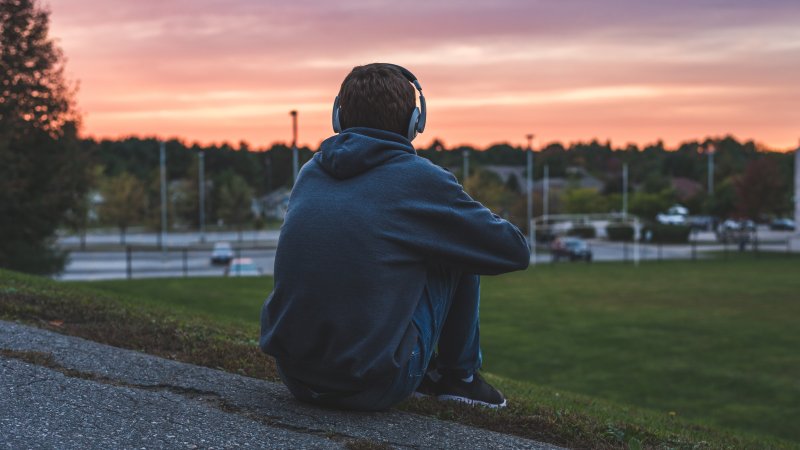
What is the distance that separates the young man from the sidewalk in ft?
0.85

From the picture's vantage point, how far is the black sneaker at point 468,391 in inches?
155

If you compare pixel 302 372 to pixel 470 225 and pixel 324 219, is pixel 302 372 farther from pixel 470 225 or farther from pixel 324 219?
pixel 470 225

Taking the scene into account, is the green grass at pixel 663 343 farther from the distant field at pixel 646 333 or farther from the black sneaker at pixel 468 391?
the black sneaker at pixel 468 391

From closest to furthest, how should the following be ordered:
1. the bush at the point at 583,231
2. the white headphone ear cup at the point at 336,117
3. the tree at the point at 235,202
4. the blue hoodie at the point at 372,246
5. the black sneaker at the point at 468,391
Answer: the blue hoodie at the point at 372,246, the white headphone ear cup at the point at 336,117, the black sneaker at the point at 468,391, the tree at the point at 235,202, the bush at the point at 583,231

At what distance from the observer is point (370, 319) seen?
328cm

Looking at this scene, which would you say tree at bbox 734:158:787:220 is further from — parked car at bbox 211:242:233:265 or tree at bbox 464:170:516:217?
parked car at bbox 211:242:233:265

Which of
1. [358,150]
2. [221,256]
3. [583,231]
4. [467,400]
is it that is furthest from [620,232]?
[358,150]

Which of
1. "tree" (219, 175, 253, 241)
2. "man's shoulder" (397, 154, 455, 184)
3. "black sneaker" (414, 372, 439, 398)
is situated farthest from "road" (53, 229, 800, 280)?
"man's shoulder" (397, 154, 455, 184)

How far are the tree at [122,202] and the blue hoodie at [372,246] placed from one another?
202ft

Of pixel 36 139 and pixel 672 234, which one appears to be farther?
pixel 672 234

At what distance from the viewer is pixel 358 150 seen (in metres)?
3.29

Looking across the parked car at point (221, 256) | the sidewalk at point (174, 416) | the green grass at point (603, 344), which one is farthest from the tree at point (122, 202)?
the sidewalk at point (174, 416)

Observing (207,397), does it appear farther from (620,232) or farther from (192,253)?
(620,232)

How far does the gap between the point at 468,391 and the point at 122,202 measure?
202 feet
